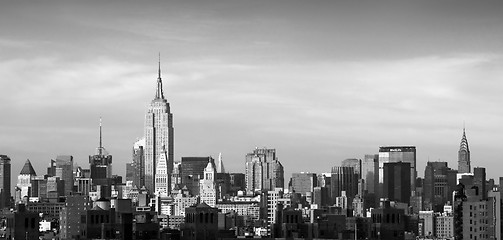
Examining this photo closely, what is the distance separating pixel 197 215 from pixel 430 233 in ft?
148

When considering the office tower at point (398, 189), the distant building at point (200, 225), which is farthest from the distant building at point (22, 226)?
the office tower at point (398, 189)

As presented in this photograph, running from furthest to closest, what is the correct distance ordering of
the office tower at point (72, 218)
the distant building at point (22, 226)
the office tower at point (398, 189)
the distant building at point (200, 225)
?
the office tower at point (398, 189) < the office tower at point (72, 218) < the distant building at point (200, 225) < the distant building at point (22, 226)

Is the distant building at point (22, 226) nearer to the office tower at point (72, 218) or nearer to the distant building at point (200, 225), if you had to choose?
the office tower at point (72, 218)

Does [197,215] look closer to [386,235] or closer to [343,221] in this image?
[386,235]

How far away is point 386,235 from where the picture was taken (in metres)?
110

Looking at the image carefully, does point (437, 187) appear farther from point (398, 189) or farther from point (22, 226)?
point (22, 226)

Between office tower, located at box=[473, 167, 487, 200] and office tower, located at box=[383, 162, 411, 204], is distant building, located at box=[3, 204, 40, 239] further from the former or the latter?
office tower, located at box=[383, 162, 411, 204]

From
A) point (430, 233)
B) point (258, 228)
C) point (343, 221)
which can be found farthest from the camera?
point (258, 228)

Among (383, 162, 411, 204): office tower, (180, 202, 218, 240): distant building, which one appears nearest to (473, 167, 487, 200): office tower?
(180, 202, 218, 240): distant building

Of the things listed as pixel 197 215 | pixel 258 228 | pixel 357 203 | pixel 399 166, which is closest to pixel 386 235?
pixel 197 215

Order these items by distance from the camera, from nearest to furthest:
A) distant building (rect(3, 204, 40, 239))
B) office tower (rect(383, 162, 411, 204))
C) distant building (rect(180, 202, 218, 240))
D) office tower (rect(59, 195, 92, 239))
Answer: distant building (rect(3, 204, 40, 239)) < distant building (rect(180, 202, 218, 240)) < office tower (rect(59, 195, 92, 239)) < office tower (rect(383, 162, 411, 204))

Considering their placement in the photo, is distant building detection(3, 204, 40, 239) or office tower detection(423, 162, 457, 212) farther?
office tower detection(423, 162, 457, 212)

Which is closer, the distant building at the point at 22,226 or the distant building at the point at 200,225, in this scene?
the distant building at the point at 22,226

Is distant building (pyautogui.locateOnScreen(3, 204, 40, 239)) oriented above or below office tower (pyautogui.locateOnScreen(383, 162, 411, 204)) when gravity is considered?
below
